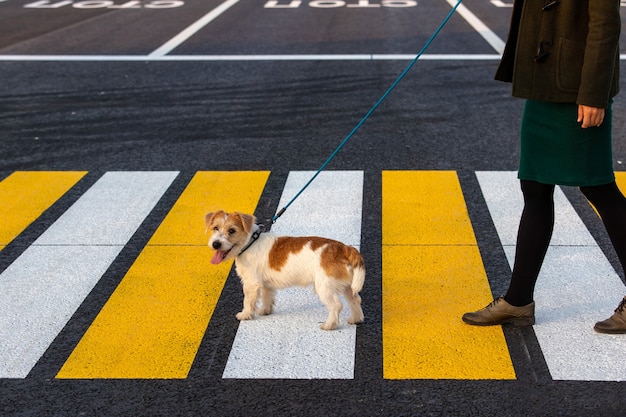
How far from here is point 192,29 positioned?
17.1 metres

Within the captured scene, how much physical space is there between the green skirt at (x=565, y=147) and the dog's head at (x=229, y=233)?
4.56 feet

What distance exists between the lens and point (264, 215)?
6.57 meters

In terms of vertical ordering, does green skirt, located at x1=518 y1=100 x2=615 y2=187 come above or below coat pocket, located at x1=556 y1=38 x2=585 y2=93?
below

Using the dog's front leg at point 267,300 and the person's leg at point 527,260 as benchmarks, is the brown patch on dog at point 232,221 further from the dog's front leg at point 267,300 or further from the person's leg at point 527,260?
the person's leg at point 527,260

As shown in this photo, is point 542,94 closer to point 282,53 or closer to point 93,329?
point 93,329

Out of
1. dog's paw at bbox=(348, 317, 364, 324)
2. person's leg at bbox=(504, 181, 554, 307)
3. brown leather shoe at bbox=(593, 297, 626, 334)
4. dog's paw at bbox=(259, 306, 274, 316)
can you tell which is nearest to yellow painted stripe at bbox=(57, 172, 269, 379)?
dog's paw at bbox=(259, 306, 274, 316)

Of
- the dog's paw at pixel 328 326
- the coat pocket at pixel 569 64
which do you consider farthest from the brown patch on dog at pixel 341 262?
the coat pocket at pixel 569 64

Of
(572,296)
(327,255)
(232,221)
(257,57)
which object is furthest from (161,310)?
(257,57)

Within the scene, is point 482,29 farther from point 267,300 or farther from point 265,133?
point 267,300

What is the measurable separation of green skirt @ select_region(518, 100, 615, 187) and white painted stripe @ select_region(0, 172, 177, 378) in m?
2.48

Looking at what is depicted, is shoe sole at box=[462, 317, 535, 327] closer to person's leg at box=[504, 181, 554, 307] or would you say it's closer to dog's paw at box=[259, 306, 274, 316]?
person's leg at box=[504, 181, 554, 307]

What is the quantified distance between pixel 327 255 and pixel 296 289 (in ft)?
2.52

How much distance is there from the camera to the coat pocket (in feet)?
13.5

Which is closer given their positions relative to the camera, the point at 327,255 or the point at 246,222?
the point at 327,255
